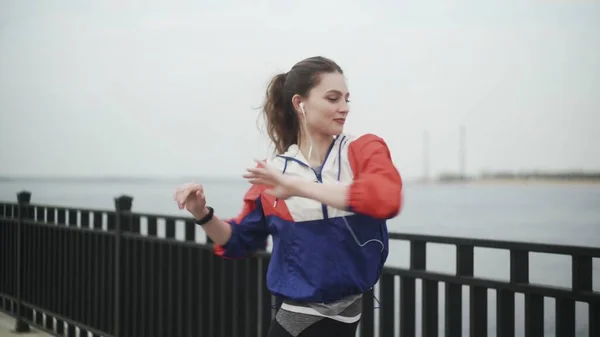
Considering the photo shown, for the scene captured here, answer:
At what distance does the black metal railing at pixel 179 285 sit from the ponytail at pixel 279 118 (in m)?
1.05

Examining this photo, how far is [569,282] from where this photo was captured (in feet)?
9.58

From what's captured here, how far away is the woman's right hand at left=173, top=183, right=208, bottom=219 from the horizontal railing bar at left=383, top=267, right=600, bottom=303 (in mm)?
1286


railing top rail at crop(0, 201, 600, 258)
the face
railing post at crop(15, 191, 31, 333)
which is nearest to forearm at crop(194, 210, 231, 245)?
the face

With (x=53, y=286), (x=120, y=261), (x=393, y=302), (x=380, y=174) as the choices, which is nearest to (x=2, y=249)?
(x=53, y=286)

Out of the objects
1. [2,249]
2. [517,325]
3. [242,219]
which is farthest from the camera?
[2,249]

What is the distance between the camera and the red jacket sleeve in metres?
2.03

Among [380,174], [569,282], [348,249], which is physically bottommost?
[569,282]

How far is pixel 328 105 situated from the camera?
228 cm

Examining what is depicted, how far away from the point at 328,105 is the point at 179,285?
3115 mm

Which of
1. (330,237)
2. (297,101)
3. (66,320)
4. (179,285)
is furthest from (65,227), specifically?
(330,237)

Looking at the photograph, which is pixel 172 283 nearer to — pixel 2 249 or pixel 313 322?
pixel 313 322

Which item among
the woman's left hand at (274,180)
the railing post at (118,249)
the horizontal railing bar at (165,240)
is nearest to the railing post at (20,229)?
the railing post at (118,249)

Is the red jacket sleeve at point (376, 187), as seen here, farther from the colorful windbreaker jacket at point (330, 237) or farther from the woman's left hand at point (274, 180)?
the woman's left hand at point (274, 180)

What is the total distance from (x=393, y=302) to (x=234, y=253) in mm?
1256
